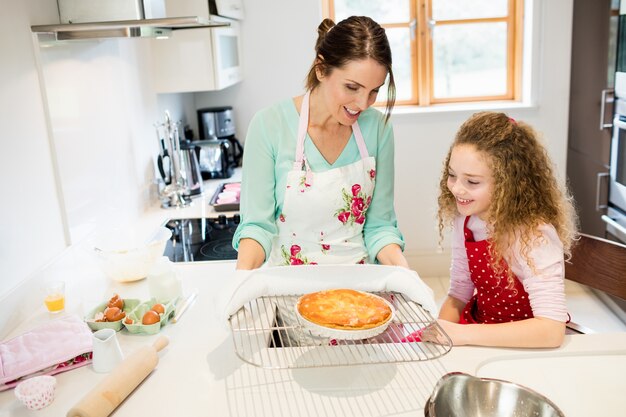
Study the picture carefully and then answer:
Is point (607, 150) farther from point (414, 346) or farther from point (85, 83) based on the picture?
point (85, 83)

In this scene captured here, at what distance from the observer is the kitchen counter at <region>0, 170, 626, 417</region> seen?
1.12 m

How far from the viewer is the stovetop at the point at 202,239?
7.02ft

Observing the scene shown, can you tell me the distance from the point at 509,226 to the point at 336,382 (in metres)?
0.55

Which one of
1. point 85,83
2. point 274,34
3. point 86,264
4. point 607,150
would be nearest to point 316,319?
point 86,264

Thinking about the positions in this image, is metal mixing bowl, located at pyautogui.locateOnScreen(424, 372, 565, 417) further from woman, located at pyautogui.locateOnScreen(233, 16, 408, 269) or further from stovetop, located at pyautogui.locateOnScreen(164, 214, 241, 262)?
stovetop, located at pyautogui.locateOnScreen(164, 214, 241, 262)

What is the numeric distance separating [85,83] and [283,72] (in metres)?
1.66

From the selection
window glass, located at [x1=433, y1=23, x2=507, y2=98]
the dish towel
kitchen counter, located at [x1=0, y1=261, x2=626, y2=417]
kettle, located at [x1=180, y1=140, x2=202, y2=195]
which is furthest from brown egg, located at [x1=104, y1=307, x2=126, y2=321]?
window glass, located at [x1=433, y1=23, x2=507, y2=98]

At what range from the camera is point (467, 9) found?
3.81 meters

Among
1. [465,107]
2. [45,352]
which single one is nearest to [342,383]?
[45,352]

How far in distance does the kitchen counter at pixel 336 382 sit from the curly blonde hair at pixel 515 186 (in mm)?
258

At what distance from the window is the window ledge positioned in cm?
7

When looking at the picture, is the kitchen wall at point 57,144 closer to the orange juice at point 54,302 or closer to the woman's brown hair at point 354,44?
the orange juice at point 54,302

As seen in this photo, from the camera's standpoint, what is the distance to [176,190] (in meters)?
2.78

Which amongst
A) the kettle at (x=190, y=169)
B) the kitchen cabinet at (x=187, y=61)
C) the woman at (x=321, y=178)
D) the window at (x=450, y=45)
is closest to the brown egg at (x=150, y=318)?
Answer: the woman at (x=321, y=178)
